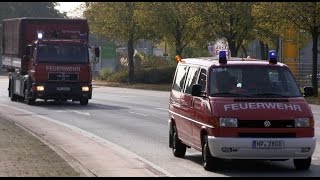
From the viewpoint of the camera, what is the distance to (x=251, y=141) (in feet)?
42.1

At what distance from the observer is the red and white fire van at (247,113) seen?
12875 millimetres

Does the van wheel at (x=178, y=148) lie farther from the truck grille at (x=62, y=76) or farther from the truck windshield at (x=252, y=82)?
the truck grille at (x=62, y=76)

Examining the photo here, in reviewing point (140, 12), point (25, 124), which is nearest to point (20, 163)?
point (25, 124)

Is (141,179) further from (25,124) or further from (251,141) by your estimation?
(25,124)

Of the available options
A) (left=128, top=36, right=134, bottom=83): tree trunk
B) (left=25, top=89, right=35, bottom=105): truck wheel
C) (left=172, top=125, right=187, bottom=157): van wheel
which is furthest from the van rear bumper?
(left=128, top=36, right=134, bottom=83): tree trunk

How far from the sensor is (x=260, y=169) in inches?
538

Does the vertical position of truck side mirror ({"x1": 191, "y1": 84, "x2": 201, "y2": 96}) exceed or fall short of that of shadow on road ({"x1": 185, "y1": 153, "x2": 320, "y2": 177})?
it exceeds it

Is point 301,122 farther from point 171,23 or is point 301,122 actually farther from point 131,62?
point 131,62

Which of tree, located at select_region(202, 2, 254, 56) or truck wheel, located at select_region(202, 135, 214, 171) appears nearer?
truck wheel, located at select_region(202, 135, 214, 171)

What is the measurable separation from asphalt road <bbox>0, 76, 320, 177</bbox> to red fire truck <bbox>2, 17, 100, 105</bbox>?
71cm

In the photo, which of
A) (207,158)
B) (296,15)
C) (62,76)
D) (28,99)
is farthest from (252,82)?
(296,15)

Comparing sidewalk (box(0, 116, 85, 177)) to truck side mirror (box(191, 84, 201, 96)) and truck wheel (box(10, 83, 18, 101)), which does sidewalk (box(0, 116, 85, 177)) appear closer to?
truck side mirror (box(191, 84, 201, 96))

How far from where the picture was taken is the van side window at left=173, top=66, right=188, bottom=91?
1560cm

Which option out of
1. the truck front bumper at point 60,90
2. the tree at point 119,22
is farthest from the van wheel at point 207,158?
the tree at point 119,22
